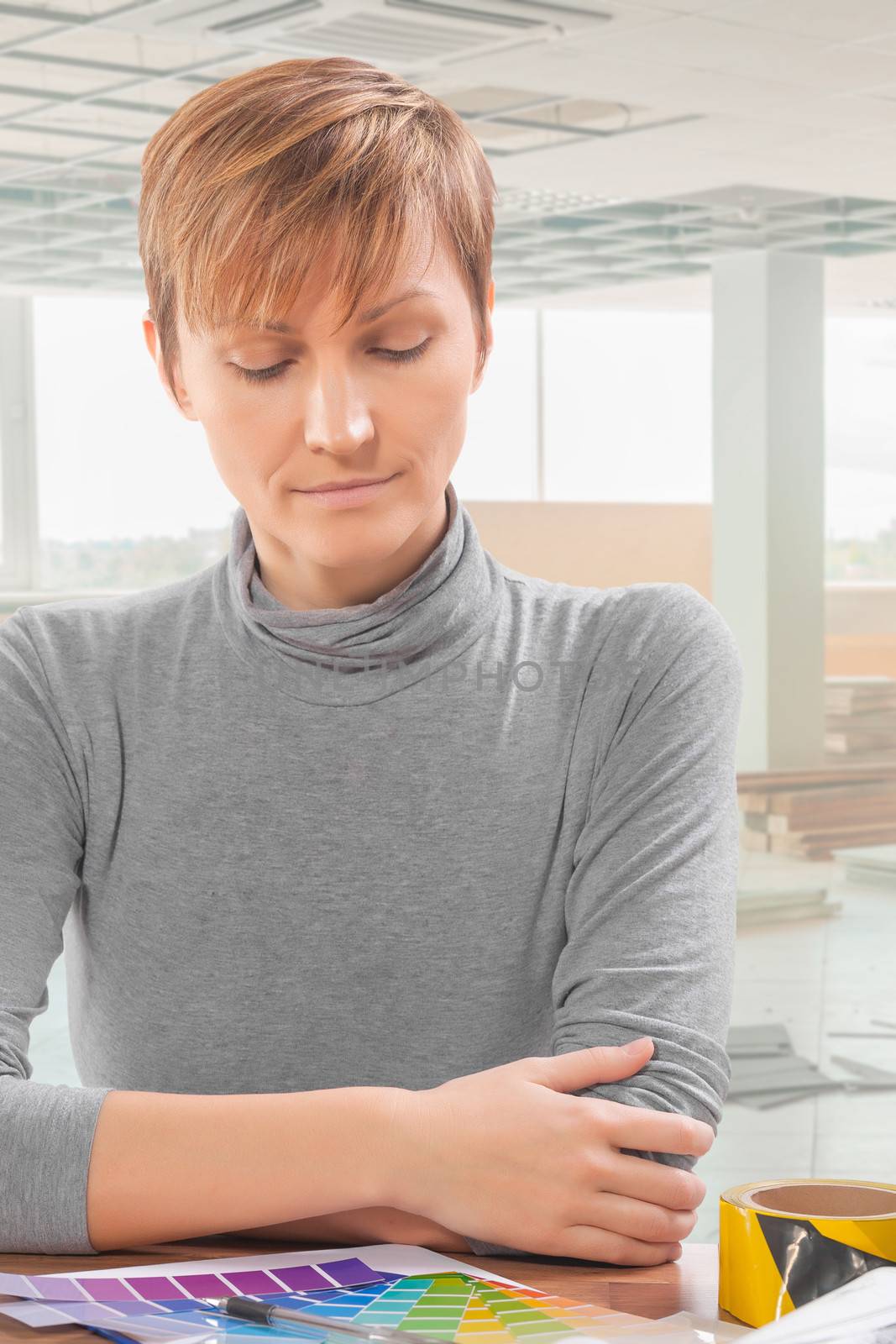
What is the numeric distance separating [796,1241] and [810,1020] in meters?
6.10

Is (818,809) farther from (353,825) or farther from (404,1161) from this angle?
(404,1161)

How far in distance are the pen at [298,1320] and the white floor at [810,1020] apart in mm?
2617

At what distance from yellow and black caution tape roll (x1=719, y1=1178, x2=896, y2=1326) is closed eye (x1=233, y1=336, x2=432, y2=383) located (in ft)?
1.70

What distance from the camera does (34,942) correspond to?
1.07 metres

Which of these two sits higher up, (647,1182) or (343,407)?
(343,407)

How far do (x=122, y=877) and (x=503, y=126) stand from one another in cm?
575

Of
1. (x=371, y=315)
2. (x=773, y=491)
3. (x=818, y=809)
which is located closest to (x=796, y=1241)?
(x=371, y=315)

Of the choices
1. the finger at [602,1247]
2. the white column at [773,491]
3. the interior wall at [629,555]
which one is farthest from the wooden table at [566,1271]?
the interior wall at [629,555]

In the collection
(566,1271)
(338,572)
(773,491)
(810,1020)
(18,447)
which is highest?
(18,447)

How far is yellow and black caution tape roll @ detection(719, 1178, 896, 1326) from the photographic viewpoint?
0.73m

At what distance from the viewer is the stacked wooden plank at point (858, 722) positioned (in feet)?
31.3

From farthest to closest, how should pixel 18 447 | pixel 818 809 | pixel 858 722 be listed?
pixel 18 447 < pixel 858 722 < pixel 818 809

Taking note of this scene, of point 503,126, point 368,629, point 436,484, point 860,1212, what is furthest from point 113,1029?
point 503,126

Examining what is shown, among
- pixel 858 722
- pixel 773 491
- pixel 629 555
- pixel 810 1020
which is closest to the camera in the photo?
pixel 810 1020
